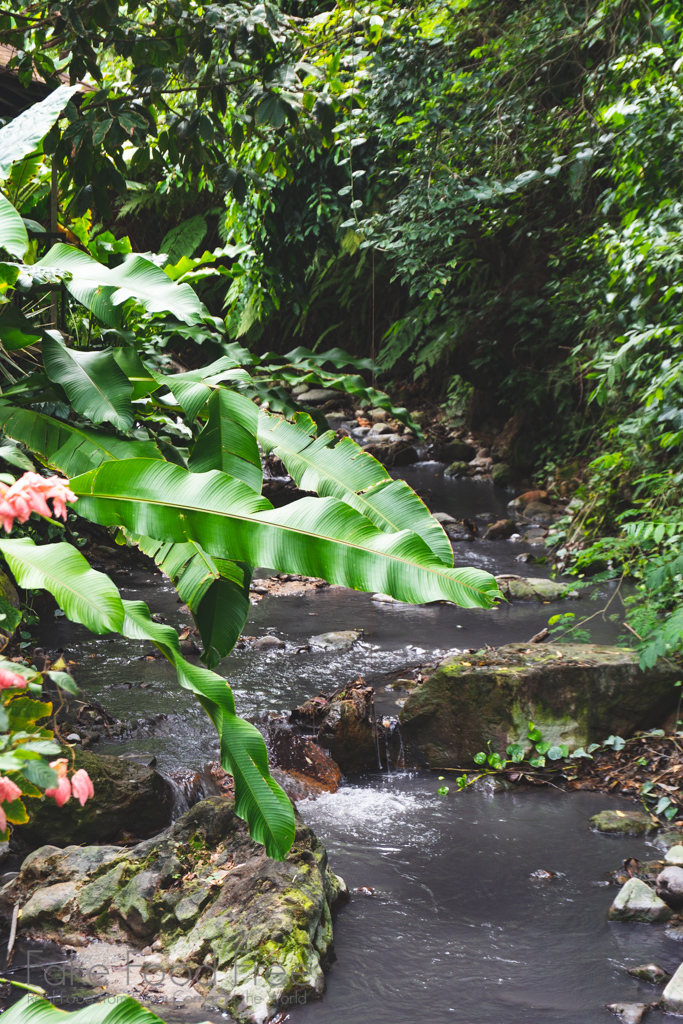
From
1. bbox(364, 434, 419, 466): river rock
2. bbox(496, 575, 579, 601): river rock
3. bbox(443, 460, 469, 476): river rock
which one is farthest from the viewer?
bbox(364, 434, 419, 466): river rock

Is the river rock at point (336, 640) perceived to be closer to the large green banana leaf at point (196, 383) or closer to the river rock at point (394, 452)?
the large green banana leaf at point (196, 383)

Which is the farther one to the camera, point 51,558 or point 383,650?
point 383,650

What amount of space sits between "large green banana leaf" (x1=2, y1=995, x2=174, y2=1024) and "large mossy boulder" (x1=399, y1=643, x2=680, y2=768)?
306 centimetres

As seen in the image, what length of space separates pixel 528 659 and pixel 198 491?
3.08 m

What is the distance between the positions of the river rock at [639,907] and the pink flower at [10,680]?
8.10 feet

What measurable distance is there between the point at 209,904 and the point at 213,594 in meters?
1.38

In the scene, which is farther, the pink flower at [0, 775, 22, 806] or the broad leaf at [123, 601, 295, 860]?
the broad leaf at [123, 601, 295, 860]

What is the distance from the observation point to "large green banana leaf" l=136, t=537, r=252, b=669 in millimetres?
1584

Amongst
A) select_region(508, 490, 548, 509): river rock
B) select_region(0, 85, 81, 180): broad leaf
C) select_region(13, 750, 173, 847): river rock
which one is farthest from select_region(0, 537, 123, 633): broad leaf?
select_region(508, 490, 548, 509): river rock

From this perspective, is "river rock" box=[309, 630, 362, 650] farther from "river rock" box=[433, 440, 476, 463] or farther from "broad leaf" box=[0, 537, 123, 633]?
"river rock" box=[433, 440, 476, 463]

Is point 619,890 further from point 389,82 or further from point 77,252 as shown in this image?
point 389,82

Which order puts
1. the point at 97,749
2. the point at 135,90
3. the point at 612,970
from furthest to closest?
the point at 97,749
the point at 135,90
the point at 612,970

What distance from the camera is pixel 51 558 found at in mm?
1220

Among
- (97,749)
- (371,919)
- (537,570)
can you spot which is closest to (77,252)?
(371,919)
